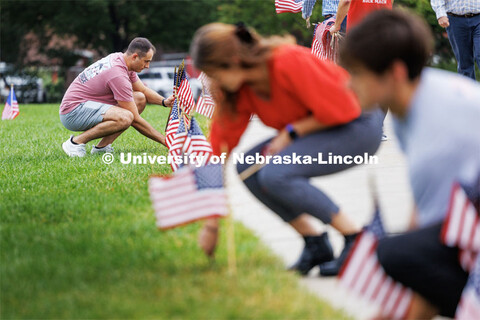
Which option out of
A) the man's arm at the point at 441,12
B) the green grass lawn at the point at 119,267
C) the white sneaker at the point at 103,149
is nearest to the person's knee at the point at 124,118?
the white sneaker at the point at 103,149

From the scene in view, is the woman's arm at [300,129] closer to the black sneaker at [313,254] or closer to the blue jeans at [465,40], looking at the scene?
the black sneaker at [313,254]

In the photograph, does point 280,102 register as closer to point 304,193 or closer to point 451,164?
point 304,193

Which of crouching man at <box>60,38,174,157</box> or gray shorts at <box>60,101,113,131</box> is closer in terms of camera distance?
crouching man at <box>60,38,174,157</box>

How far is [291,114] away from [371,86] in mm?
1098

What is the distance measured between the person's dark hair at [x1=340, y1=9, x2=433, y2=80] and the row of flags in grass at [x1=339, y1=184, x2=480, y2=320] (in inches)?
20.7

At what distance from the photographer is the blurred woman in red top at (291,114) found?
11.8 ft

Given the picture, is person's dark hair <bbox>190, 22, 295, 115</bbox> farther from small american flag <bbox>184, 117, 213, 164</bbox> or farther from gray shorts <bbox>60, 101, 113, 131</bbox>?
gray shorts <bbox>60, 101, 113, 131</bbox>

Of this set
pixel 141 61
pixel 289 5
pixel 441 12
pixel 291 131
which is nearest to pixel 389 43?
pixel 291 131

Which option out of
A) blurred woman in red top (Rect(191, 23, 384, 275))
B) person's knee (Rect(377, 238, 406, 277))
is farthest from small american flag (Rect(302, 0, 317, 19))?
person's knee (Rect(377, 238, 406, 277))

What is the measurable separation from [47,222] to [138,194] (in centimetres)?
103

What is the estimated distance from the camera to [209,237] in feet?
12.6

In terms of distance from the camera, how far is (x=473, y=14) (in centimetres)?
864

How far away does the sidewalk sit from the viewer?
356 centimetres

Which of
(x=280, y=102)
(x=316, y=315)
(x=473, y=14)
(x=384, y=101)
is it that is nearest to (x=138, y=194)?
(x=280, y=102)
